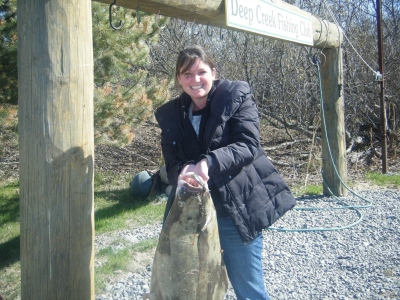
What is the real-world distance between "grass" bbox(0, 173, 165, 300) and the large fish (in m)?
2.09

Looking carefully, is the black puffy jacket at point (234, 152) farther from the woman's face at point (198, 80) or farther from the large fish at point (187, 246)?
the large fish at point (187, 246)

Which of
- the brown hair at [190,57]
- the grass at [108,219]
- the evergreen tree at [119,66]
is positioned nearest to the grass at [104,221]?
the grass at [108,219]

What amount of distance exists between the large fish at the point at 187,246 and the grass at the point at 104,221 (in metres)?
2.09

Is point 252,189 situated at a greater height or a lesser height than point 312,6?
lesser

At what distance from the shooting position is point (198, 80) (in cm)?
253

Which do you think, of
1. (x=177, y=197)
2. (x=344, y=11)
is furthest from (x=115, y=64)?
(x=344, y=11)

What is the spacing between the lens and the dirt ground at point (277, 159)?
869 cm

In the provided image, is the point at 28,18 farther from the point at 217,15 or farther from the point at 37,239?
the point at 217,15

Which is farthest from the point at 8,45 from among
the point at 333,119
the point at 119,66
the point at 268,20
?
A: the point at 333,119

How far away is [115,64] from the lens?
6367 mm

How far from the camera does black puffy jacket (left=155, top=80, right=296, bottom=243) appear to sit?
2477mm

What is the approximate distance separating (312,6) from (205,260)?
981cm

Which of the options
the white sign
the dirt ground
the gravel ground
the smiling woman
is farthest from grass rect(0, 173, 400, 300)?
the white sign

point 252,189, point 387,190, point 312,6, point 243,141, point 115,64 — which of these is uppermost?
point 312,6
